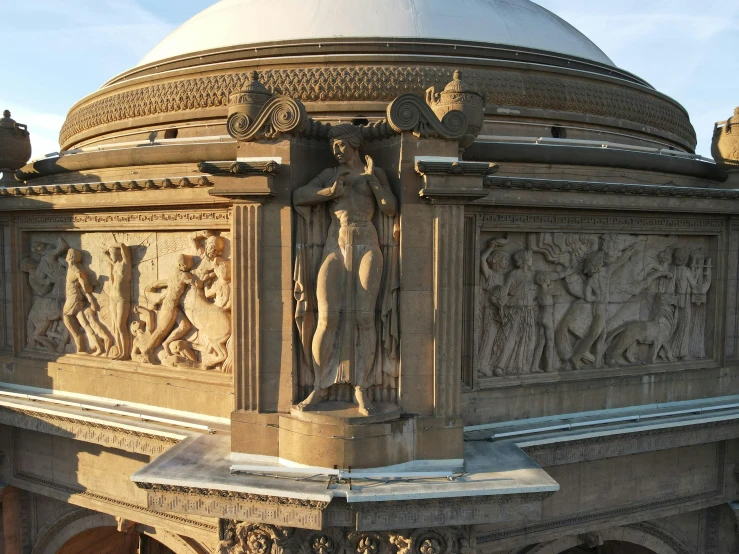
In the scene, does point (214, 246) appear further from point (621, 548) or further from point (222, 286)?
point (621, 548)

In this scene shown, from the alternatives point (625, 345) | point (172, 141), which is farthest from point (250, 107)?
point (625, 345)

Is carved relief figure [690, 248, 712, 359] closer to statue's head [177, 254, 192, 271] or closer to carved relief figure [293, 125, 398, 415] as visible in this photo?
carved relief figure [293, 125, 398, 415]

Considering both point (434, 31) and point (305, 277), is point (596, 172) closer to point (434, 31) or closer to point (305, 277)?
point (434, 31)

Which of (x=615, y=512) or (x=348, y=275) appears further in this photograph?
(x=615, y=512)

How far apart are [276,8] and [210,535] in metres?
9.33

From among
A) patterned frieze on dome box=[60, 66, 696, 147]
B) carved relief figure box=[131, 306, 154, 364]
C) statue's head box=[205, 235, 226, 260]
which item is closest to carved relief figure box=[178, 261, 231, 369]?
statue's head box=[205, 235, 226, 260]

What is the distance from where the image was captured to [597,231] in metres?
8.62

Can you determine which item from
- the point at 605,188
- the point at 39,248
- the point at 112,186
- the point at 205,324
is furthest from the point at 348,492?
the point at 39,248

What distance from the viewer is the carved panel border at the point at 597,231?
26.2 feet

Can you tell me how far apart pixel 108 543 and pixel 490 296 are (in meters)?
9.65

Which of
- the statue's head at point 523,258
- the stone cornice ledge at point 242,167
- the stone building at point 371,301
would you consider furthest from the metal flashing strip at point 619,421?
the stone cornice ledge at point 242,167

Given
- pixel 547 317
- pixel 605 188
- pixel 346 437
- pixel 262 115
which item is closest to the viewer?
pixel 346 437

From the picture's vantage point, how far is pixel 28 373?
32.6ft

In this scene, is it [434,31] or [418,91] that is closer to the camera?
[418,91]
